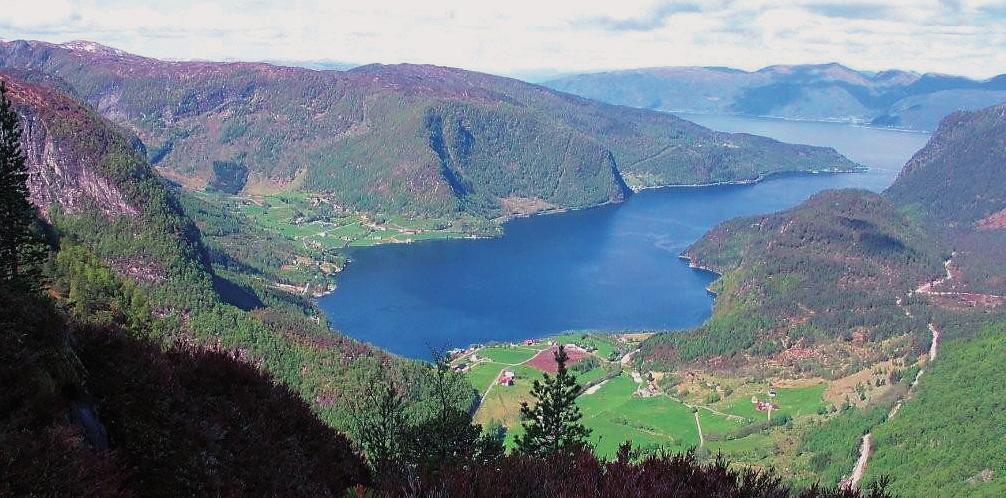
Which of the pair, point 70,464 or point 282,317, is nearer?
point 70,464

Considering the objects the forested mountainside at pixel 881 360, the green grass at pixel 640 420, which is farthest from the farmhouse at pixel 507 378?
the forested mountainside at pixel 881 360

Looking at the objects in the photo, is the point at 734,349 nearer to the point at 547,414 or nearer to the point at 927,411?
the point at 927,411

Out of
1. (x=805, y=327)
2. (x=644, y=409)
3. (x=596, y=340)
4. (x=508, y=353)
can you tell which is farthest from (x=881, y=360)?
(x=508, y=353)

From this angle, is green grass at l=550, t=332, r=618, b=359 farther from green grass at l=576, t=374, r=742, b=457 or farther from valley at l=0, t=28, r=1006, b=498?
green grass at l=576, t=374, r=742, b=457

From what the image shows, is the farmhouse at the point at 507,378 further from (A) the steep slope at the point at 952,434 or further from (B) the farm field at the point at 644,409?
(A) the steep slope at the point at 952,434

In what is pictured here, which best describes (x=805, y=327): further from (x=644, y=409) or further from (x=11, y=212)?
(x=11, y=212)

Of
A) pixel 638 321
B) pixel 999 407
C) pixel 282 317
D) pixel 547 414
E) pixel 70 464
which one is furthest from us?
pixel 638 321

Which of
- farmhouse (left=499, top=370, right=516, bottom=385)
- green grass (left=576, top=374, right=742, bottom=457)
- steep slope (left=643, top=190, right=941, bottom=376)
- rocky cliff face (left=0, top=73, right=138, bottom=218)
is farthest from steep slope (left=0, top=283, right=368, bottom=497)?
steep slope (left=643, top=190, right=941, bottom=376)

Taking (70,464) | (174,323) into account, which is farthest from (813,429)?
(70,464)
